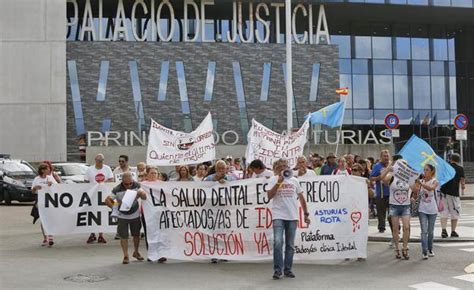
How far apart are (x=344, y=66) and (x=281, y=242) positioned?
117ft

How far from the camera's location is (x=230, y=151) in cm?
3494

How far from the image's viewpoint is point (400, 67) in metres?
44.5

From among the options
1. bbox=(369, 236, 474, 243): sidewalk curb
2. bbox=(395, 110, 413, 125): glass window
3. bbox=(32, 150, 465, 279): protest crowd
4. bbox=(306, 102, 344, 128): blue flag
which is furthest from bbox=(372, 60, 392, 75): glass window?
bbox=(369, 236, 474, 243): sidewalk curb

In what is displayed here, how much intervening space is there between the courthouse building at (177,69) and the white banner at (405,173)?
2494 cm

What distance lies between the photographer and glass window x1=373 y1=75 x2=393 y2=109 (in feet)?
143

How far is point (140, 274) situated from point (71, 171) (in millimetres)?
16371

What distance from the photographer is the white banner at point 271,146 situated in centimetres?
1477

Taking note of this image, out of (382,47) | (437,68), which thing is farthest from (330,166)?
(437,68)

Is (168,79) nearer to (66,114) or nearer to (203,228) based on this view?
(66,114)

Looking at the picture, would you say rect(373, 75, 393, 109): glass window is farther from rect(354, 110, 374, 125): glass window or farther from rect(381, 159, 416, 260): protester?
rect(381, 159, 416, 260): protester

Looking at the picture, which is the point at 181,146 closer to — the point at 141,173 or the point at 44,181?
the point at 141,173

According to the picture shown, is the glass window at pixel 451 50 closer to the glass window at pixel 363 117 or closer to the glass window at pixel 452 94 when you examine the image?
the glass window at pixel 452 94

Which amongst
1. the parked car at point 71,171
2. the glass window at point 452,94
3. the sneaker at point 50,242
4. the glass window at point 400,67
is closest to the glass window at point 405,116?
the glass window at point 400,67

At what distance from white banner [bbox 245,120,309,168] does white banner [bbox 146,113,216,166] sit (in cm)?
100
